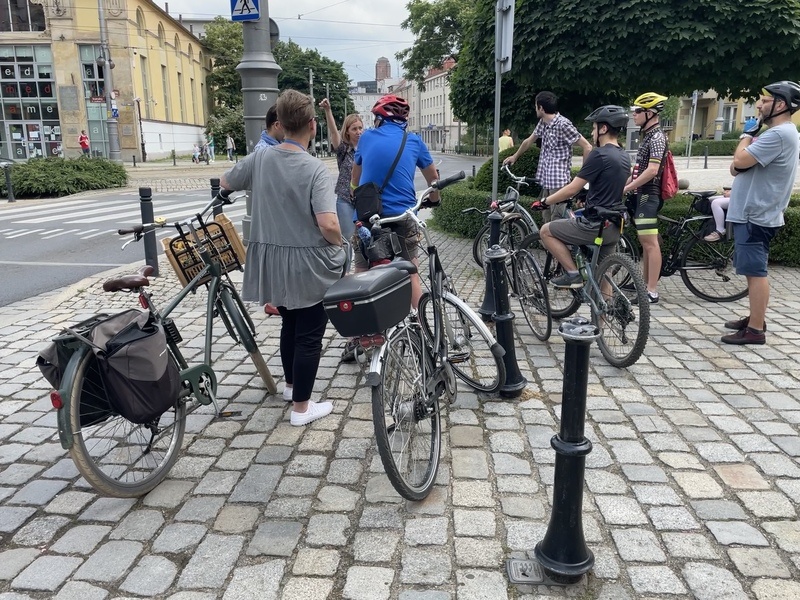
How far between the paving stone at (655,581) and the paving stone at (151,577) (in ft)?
5.94

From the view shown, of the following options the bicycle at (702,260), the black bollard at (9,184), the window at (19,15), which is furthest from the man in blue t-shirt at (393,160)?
the window at (19,15)

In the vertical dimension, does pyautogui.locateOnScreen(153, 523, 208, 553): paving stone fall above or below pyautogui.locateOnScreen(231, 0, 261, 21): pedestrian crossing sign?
below

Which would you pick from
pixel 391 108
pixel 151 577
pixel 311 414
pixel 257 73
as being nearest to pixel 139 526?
pixel 151 577

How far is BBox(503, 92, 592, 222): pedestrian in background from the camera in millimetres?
7539

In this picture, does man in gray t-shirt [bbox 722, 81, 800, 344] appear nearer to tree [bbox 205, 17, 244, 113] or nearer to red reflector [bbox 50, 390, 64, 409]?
red reflector [bbox 50, 390, 64, 409]

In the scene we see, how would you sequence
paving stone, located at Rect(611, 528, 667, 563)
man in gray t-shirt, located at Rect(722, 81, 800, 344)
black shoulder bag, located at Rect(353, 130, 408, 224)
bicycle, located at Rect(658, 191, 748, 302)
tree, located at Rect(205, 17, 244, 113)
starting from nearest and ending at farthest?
1. paving stone, located at Rect(611, 528, 667, 563)
2. black shoulder bag, located at Rect(353, 130, 408, 224)
3. man in gray t-shirt, located at Rect(722, 81, 800, 344)
4. bicycle, located at Rect(658, 191, 748, 302)
5. tree, located at Rect(205, 17, 244, 113)

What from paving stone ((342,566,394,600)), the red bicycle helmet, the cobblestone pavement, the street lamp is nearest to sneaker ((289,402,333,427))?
the cobblestone pavement

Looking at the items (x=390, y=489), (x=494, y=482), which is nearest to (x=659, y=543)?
(x=494, y=482)

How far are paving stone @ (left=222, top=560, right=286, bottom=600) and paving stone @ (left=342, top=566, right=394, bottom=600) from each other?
28cm

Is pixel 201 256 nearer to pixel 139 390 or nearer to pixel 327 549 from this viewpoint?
pixel 139 390

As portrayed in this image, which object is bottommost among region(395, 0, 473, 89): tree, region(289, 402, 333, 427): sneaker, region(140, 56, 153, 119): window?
region(289, 402, 333, 427): sneaker

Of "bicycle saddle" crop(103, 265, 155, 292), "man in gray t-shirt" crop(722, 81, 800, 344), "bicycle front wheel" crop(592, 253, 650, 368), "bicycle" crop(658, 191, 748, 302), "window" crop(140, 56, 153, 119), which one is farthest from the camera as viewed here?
"window" crop(140, 56, 153, 119)

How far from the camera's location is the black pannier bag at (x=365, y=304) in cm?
287

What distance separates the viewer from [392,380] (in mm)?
3049
